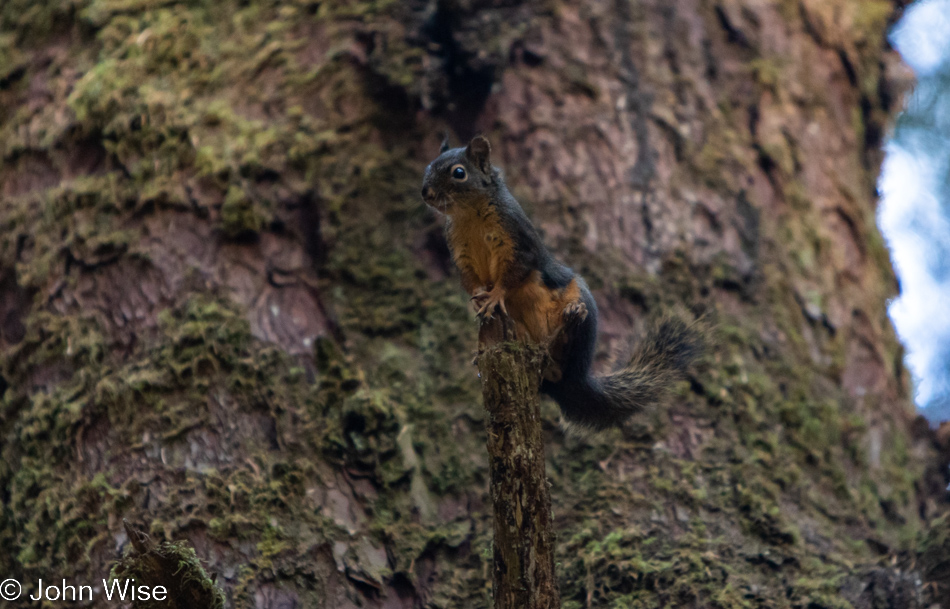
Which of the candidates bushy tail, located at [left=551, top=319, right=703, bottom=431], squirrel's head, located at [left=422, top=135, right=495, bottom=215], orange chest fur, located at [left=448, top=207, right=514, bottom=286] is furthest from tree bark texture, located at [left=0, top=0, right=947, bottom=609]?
squirrel's head, located at [left=422, top=135, right=495, bottom=215]

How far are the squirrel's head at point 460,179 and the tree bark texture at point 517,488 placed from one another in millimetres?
778

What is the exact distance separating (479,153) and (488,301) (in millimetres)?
490

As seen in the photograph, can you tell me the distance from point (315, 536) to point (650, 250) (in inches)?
65.8

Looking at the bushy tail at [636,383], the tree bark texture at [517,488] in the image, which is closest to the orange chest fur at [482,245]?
the bushy tail at [636,383]

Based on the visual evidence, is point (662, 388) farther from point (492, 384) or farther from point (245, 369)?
point (245, 369)

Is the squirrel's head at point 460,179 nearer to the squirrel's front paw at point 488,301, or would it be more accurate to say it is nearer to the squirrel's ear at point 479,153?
the squirrel's ear at point 479,153

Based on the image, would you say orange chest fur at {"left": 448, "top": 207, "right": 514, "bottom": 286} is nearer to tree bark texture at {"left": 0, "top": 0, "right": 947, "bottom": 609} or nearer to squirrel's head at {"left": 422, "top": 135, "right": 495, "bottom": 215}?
squirrel's head at {"left": 422, "top": 135, "right": 495, "bottom": 215}

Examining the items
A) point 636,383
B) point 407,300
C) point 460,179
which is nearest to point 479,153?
point 460,179

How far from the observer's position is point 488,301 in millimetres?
2473

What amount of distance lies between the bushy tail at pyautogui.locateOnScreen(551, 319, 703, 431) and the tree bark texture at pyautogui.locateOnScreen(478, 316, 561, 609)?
2.21 ft

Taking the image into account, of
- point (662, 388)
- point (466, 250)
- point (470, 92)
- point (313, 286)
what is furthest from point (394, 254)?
point (662, 388)

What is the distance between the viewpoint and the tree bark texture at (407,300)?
2416mm

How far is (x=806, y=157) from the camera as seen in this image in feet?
12.4

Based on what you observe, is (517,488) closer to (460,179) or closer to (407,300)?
(460,179)
